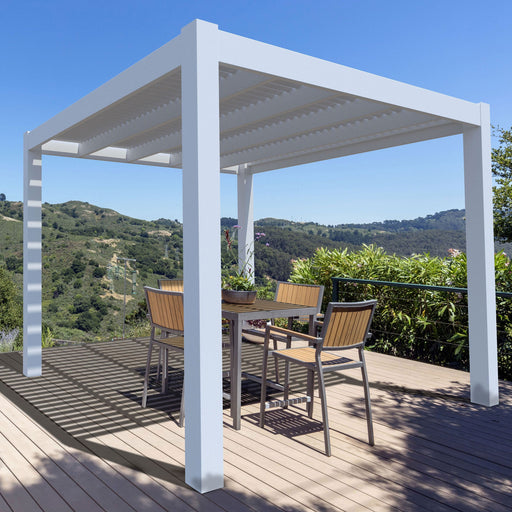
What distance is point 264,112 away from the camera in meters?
4.52

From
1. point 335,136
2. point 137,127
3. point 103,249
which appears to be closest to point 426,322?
point 335,136

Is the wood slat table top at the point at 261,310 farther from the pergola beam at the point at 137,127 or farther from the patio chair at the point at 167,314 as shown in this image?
the pergola beam at the point at 137,127

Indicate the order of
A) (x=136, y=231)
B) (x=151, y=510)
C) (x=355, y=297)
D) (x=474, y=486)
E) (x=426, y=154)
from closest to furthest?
(x=151, y=510) → (x=474, y=486) → (x=355, y=297) → (x=136, y=231) → (x=426, y=154)

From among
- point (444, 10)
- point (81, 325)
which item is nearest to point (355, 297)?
point (81, 325)

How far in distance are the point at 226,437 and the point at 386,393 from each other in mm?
1741

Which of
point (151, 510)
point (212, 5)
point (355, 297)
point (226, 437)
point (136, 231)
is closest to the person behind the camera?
point (151, 510)

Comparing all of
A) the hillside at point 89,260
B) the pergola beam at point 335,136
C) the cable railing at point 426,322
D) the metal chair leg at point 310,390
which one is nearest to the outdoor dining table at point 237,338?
the metal chair leg at point 310,390

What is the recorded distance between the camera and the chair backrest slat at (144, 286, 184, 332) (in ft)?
12.3

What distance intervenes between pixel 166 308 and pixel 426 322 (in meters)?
3.60

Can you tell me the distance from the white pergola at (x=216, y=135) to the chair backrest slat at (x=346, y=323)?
2.64 feet

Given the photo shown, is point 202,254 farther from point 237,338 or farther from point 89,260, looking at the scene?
point 89,260

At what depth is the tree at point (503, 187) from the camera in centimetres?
1883

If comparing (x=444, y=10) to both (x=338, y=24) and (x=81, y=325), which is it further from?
(x=81, y=325)

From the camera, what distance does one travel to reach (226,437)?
139 inches
